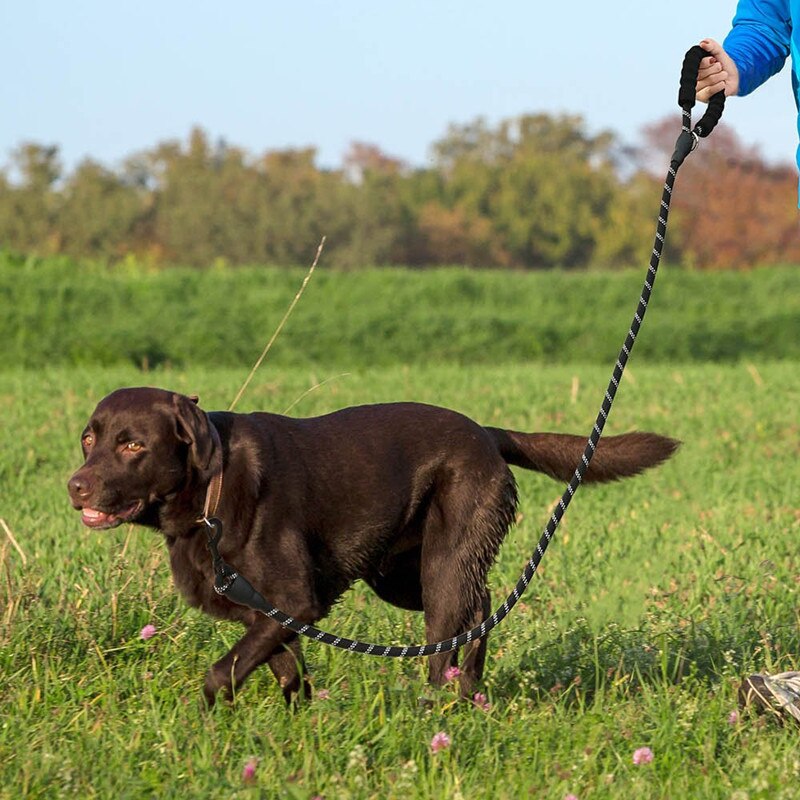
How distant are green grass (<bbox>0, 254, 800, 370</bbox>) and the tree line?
24.7 m

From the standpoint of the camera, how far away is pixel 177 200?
177 feet

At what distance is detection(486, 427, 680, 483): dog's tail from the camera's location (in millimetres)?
4484

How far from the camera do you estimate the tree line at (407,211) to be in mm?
51000

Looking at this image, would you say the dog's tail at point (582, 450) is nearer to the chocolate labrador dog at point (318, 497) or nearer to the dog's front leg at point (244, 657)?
the chocolate labrador dog at point (318, 497)

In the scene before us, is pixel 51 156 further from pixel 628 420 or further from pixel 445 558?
pixel 445 558

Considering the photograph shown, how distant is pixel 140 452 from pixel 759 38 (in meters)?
2.38

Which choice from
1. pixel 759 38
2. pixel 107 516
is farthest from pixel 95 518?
pixel 759 38

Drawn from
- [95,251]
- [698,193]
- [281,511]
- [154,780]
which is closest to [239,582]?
[281,511]

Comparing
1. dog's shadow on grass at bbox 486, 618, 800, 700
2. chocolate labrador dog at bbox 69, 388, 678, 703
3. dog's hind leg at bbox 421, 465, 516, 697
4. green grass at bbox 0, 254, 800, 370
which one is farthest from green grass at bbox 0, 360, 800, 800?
green grass at bbox 0, 254, 800, 370

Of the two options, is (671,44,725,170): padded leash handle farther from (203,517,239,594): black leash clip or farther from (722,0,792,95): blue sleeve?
(203,517,239,594): black leash clip

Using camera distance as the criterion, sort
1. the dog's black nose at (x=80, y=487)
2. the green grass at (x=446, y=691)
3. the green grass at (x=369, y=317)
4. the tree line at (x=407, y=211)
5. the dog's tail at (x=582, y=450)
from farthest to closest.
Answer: the tree line at (x=407, y=211) → the green grass at (x=369, y=317) → the dog's tail at (x=582, y=450) → the dog's black nose at (x=80, y=487) → the green grass at (x=446, y=691)

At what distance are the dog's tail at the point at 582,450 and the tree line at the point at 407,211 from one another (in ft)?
145

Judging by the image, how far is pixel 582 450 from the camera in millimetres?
4551

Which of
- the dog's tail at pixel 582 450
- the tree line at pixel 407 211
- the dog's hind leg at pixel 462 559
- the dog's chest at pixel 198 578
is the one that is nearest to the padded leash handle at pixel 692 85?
the dog's tail at pixel 582 450
